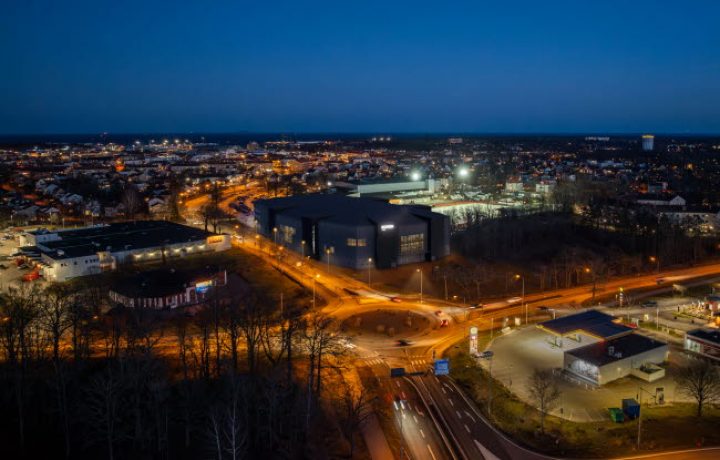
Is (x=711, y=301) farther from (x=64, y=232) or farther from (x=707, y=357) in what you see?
(x=64, y=232)

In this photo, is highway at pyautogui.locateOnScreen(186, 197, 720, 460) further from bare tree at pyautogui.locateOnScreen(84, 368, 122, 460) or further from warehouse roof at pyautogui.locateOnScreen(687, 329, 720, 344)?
bare tree at pyautogui.locateOnScreen(84, 368, 122, 460)

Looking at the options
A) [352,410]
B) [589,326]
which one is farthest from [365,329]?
[589,326]

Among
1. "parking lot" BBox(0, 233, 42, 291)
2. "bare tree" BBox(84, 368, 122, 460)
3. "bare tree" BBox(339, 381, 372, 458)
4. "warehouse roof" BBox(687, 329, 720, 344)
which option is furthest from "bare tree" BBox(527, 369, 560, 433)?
"parking lot" BBox(0, 233, 42, 291)

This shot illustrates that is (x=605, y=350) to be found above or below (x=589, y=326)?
below

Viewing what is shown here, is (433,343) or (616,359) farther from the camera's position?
(433,343)

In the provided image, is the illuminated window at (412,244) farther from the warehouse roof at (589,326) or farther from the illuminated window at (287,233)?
the warehouse roof at (589,326)

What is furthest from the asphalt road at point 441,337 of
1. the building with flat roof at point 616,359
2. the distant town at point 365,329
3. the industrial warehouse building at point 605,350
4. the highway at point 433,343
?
the building with flat roof at point 616,359

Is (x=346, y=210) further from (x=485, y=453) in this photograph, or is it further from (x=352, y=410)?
(x=485, y=453)

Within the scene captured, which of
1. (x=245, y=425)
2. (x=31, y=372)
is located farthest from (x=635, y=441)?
(x=31, y=372)
